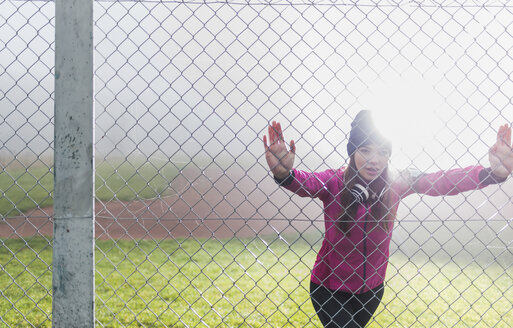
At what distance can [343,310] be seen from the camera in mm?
2455

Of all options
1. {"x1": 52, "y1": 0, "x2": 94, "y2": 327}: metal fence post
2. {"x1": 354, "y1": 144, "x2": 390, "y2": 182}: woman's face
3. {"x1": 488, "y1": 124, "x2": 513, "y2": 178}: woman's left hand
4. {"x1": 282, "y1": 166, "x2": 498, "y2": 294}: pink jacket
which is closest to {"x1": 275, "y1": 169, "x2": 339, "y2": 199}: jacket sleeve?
{"x1": 282, "y1": 166, "x2": 498, "y2": 294}: pink jacket

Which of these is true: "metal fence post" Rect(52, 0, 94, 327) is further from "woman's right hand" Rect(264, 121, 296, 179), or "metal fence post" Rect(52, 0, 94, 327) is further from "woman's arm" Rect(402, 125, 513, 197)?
"woman's arm" Rect(402, 125, 513, 197)

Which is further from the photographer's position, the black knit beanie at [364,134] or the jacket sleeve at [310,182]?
the black knit beanie at [364,134]

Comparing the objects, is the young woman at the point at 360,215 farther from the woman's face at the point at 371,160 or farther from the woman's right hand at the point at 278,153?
the woman's right hand at the point at 278,153

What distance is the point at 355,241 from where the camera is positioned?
8.00ft

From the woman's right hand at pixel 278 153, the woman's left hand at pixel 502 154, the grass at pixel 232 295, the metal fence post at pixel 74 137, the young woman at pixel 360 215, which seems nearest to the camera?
the metal fence post at pixel 74 137

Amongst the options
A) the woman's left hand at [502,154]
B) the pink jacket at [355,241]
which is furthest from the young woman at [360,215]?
the woman's left hand at [502,154]

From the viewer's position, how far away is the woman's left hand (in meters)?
2.18

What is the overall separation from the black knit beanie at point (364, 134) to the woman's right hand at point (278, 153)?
44cm

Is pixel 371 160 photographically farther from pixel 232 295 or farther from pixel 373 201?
pixel 232 295

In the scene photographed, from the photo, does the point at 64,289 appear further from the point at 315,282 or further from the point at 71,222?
the point at 315,282

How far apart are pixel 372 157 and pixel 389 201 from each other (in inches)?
10.5

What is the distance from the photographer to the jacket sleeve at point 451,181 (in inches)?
89.3

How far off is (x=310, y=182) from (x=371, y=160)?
360mm
